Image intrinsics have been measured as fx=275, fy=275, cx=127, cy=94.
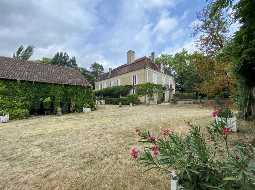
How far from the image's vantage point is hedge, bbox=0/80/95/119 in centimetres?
2338

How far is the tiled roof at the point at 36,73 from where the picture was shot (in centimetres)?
2503

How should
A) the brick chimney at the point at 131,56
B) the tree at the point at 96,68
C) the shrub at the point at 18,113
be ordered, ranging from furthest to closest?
1. the tree at the point at 96,68
2. the brick chimney at the point at 131,56
3. the shrub at the point at 18,113

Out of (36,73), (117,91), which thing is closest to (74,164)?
(36,73)

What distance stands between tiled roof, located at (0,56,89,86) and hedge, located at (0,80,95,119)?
547mm

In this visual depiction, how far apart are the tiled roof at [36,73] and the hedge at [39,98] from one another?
0.55 m

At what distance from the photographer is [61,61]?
72.1 m

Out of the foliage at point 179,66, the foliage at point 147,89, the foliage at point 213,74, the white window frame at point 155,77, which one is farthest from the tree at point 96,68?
the foliage at point 213,74

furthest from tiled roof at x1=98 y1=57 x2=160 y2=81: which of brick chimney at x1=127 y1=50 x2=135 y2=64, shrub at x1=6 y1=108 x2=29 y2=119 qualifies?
shrub at x1=6 y1=108 x2=29 y2=119

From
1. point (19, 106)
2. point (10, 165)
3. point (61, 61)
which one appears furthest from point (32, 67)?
point (61, 61)

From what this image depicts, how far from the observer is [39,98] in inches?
1022

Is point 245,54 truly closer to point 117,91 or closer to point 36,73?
point 36,73

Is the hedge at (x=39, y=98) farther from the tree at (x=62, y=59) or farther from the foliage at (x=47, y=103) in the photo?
the tree at (x=62, y=59)

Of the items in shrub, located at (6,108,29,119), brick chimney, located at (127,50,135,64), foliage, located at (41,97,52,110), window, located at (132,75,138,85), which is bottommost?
shrub, located at (6,108,29,119)

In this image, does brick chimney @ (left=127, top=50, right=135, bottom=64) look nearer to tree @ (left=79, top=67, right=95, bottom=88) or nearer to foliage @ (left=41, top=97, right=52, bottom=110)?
tree @ (left=79, top=67, right=95, bottom=88)
